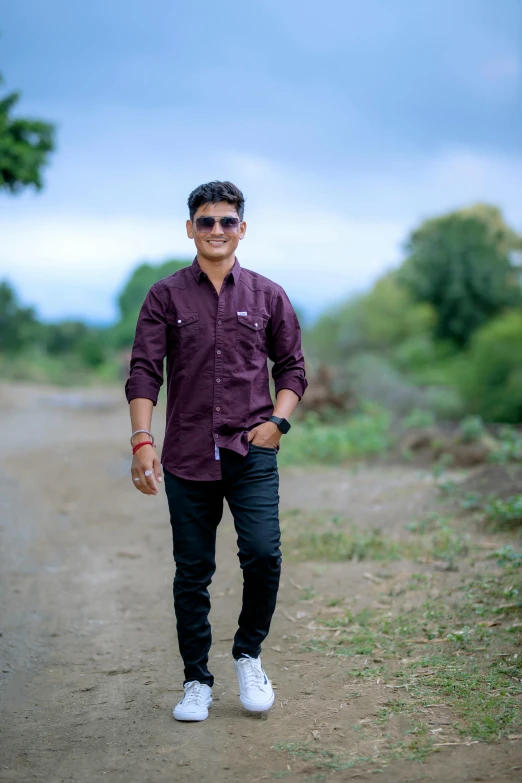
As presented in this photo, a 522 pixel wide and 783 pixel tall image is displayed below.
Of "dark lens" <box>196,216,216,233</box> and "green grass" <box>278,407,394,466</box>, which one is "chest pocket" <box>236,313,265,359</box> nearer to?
"dark lens" <box>196,216,216,233</box>

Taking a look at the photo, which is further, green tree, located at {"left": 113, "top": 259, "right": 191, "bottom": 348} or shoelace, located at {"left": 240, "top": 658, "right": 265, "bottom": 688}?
green tree, located at {"left": 113, "top": 259, "right": 191, "bottom": 348}

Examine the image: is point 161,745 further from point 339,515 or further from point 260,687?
point 339,515

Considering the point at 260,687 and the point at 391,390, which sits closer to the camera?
the point at 260,687

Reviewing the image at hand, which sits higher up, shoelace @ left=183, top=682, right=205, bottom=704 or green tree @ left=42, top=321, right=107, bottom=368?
green tree @ left=42, top=321, right=107, bottom=368

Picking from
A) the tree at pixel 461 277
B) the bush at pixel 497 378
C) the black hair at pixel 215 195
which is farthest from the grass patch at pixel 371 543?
the tree at pixel 461 277

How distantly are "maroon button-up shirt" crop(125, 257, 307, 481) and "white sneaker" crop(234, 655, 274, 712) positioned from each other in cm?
80

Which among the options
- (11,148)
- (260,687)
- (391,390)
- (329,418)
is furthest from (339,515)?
(391,390)

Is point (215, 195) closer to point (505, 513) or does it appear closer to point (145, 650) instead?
point (145, 650)

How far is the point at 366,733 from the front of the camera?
332 cm

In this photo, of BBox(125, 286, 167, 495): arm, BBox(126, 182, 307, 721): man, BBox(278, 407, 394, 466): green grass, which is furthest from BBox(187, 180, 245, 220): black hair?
BBox(278, 407, 394, 466): green grass

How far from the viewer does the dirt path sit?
314 cm

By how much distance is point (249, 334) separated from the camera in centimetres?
358

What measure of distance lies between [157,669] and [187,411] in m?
1.48

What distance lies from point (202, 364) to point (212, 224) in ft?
1.90
